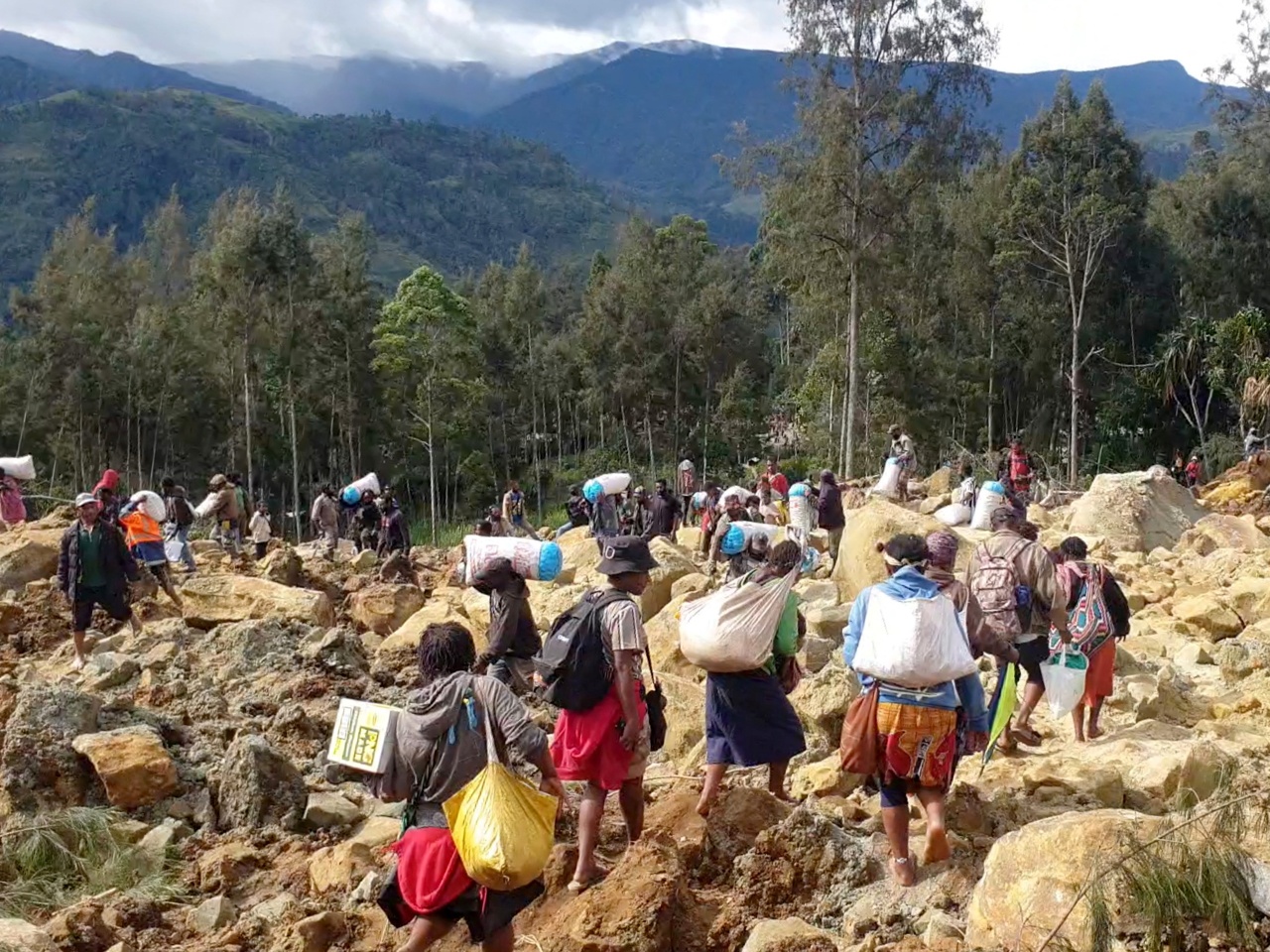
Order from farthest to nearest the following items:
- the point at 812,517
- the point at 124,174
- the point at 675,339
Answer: the point at 124,174
the point at 675,339
the point at 812,517

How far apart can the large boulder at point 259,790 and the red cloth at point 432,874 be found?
220cm

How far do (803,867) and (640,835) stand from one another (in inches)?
27.0

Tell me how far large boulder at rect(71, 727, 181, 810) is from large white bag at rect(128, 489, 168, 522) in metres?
5.20

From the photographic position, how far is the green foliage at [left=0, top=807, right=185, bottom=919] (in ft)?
15.8

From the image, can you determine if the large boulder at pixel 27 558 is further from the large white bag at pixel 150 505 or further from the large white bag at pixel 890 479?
the large white bag at pixel 890 479

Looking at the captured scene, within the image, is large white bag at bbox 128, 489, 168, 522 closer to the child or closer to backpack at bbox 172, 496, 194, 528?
backpack at bbox 172, 496, 194, 528

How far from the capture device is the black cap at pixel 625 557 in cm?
428

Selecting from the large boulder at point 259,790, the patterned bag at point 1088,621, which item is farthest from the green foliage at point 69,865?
the patterned bag at point 1088,621

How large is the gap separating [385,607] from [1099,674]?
630 cm

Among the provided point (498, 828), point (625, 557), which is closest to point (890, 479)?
point (625, 557)

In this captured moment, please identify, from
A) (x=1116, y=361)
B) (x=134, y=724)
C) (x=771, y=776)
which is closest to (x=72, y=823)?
(x=134, y=724)

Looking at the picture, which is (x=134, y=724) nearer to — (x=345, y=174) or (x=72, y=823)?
(x=72, y=823)

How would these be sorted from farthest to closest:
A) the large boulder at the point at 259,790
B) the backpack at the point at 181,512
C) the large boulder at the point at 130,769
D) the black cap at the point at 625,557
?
the backpack at the point at 181,512 < the large boulder at the point at 130,769 < the large boulder at the point at 259,790 < the black cap at the point at 625,557

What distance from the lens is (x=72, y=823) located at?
5238 millimetres
